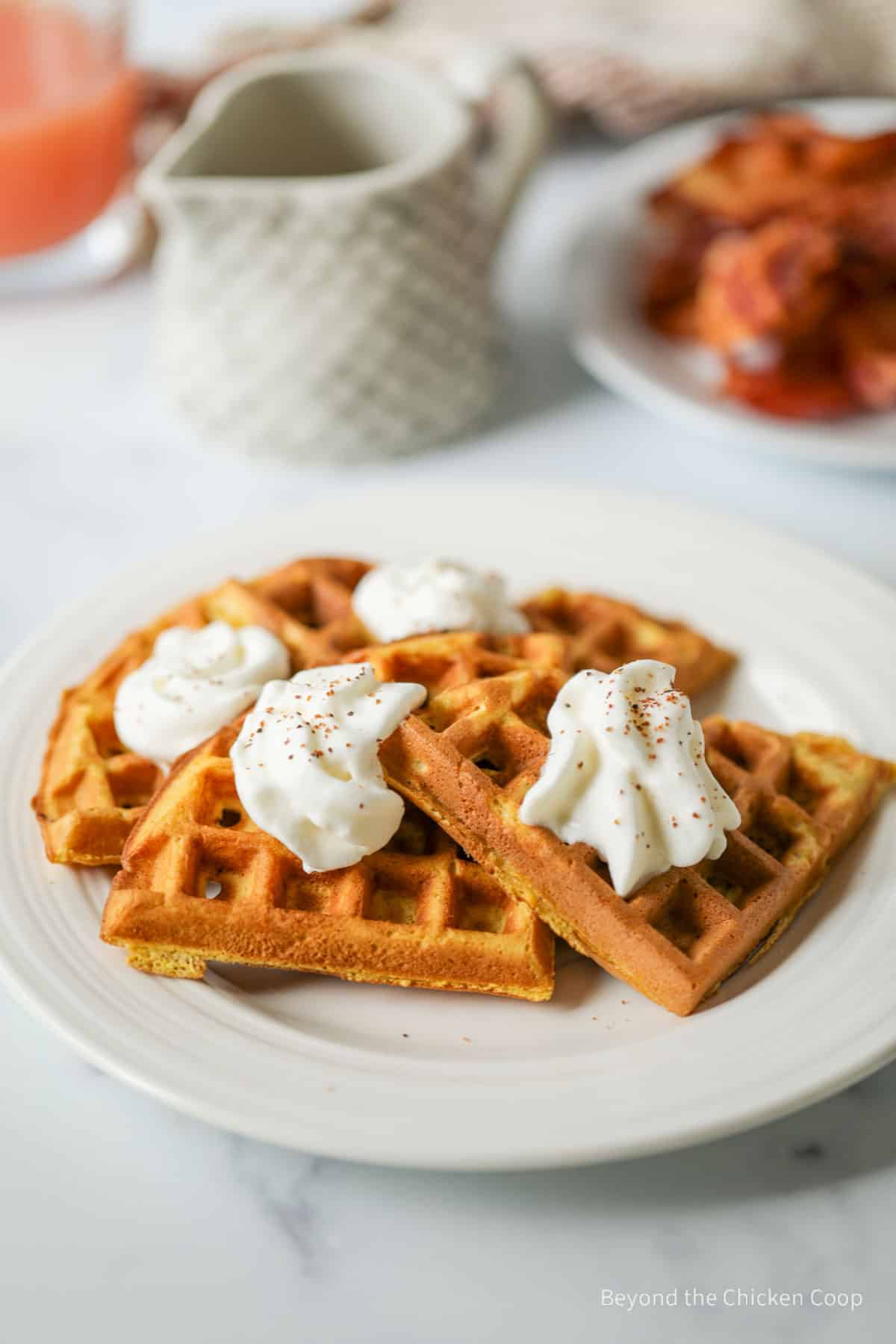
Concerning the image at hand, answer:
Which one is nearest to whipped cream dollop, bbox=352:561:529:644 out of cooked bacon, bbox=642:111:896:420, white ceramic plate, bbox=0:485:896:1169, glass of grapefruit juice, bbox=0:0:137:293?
white ceramic plate, bbox=0:485:896:1169

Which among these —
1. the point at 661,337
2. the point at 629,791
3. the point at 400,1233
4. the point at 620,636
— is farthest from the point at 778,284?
the point at 400,1233

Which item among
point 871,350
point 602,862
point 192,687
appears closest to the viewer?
point 602,862

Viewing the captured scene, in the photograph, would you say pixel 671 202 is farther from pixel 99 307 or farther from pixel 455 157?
pixel 99 307

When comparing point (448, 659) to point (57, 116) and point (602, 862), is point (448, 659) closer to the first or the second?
point (602, 862)

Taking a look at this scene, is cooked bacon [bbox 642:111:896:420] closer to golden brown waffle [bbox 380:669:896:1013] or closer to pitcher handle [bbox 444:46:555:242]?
pitcher handle [bbox 444:46:555:242]

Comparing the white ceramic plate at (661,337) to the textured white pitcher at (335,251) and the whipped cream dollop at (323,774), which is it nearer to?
the textured white pitcher at (335,251)

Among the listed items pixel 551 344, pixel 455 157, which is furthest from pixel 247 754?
pixel 551 344
